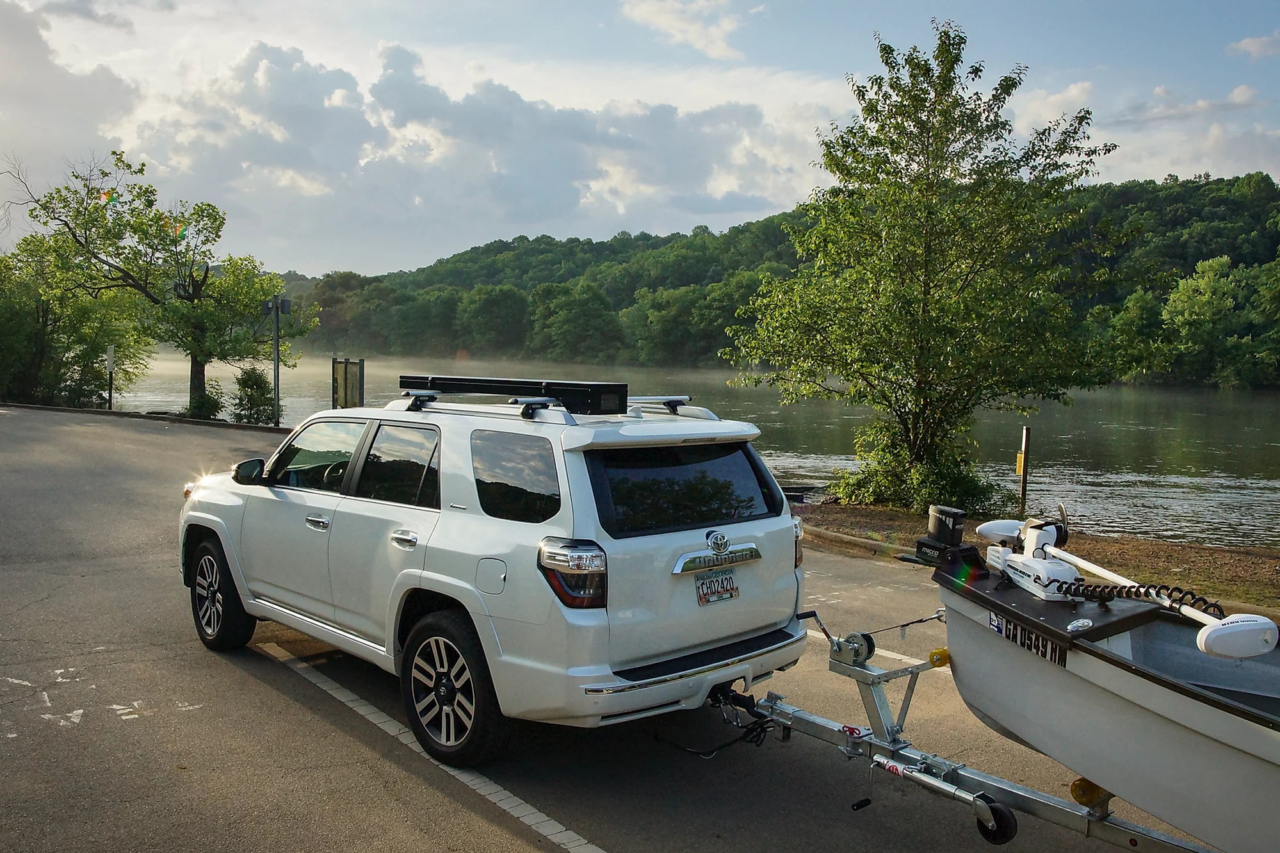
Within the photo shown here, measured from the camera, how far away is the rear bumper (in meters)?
4.14

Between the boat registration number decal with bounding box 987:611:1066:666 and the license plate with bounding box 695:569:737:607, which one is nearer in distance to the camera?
the boat registration number decal with bounding box 987:611:1066:666

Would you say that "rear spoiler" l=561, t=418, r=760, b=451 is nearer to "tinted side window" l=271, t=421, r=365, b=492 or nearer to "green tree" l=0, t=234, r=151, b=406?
"tinted side window" l=271, t=421, r=365, b=492

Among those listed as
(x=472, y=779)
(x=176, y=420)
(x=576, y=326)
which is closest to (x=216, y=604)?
(x=472, y=779)

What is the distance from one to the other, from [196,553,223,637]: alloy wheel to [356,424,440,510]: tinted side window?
1784 millimetres

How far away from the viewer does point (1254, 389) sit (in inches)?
2874

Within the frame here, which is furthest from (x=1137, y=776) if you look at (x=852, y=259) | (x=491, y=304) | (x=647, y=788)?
(x=491, y=304)

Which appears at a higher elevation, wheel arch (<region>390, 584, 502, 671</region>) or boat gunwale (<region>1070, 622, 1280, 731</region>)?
boat gunwale (<region>1070, 622, 1280, 731</region>)

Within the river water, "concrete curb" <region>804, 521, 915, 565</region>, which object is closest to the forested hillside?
the river water

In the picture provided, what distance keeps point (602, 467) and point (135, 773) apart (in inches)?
105

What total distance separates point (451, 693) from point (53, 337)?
135 ft

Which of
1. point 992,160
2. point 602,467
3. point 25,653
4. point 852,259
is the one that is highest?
point 992,160

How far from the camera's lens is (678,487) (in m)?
4.66

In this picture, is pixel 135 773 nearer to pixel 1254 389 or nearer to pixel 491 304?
pixel 1254 389

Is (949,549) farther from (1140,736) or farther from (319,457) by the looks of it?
(319,457)
